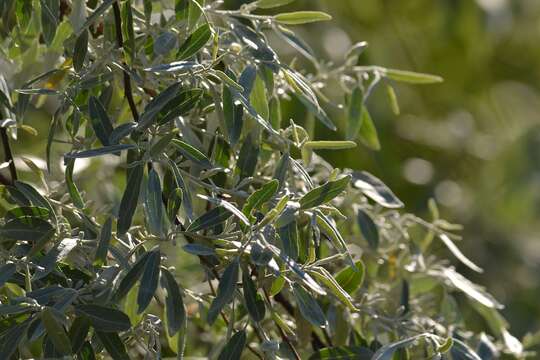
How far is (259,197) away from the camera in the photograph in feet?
1.99

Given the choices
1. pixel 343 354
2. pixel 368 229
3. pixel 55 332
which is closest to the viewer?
pixel 55 332

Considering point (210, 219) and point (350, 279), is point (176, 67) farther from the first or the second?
point (350, 279)

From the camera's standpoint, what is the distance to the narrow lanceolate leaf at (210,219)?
61 centimetres

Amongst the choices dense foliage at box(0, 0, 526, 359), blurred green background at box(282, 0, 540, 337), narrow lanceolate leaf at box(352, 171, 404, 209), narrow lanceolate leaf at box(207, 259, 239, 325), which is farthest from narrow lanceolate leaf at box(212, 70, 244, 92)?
blurred green background at box(282, 0, 540, 337)

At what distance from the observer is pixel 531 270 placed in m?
2.05

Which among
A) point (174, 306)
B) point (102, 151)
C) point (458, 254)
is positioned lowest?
point (458, 254)

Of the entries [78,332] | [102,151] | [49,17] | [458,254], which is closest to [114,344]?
[78,332]

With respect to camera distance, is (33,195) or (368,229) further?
(368,229)

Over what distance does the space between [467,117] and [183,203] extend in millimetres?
1805

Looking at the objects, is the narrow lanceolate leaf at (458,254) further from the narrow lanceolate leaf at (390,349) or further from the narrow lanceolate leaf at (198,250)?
the narrow lanceolate leaf at (198,250)

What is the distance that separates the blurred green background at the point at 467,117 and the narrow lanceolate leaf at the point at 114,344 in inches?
48.3

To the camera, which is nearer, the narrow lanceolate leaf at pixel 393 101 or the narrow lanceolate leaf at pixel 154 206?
the narrow lanceolate leaf at pixel 154 206

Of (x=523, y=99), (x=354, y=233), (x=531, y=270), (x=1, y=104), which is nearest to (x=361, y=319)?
(x=354, y=233)

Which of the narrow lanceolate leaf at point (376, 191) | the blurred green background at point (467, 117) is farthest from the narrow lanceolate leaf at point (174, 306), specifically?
the blurred green background at point (467, 117)
